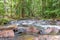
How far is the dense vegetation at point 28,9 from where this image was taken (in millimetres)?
20969

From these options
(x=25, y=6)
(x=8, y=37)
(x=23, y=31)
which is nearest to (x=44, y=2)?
(x=25, y=6)

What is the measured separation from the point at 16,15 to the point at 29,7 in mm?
2281

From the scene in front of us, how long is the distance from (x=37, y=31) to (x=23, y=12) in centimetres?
1218

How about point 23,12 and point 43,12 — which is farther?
point 43,12

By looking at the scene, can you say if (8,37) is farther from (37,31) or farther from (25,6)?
(25,6)

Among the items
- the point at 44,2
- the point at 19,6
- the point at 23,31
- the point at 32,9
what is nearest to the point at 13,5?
the point at 19,6

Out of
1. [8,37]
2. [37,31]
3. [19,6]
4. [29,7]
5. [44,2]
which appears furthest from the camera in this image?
[44,2]

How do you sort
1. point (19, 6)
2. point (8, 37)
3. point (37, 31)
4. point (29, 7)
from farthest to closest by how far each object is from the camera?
point (29, 7), point (19, 6), point (37, 31), point (8, 37)

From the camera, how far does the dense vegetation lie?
20969mm

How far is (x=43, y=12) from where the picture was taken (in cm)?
2322

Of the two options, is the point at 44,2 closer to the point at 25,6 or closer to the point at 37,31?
the point at 25,6

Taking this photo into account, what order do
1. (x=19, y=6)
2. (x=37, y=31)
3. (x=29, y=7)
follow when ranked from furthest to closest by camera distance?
(x=29, y=7), (x=19, y=6), (x=37, y=31)

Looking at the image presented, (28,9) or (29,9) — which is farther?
(29,9)

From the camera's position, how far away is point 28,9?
22656 millimetres
